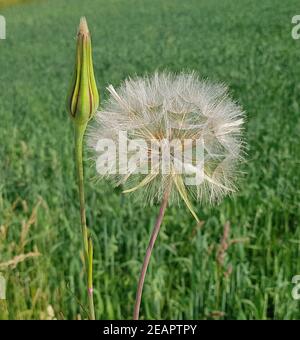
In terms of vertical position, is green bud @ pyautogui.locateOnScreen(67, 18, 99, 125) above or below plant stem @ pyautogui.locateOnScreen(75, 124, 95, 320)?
above

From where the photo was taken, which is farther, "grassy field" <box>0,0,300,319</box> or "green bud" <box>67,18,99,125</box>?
"grassy field" <box>0,0,300,319</box>

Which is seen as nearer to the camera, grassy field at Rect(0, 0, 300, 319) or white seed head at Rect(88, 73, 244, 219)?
white seed head at Rect(88, 73, 244, 219)

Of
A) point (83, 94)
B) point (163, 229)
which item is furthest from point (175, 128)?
point (163, 229)

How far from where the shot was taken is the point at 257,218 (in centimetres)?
239

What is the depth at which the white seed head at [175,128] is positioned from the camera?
428mm

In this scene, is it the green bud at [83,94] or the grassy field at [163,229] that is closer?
the green bud at [83,94]

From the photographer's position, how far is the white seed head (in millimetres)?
428

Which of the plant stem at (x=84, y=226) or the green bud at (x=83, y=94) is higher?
the green bud at (x=83, y=94)

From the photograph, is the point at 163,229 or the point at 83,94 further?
the point at 163,229

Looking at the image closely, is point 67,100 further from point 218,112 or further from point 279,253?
point 279,253

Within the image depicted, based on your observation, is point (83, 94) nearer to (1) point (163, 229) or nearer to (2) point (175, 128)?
(2) point (175, 128)

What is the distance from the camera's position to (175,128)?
0.44 m

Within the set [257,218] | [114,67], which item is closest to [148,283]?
[257,218]
